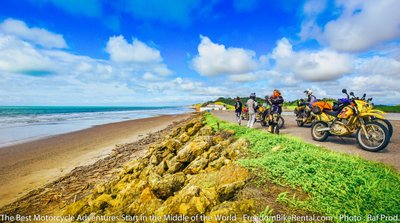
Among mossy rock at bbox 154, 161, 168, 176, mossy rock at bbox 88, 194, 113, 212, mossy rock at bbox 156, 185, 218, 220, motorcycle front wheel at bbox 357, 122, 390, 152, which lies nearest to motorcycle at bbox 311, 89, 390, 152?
motorcycle front wheel at bbox 357, 122, 390, 152

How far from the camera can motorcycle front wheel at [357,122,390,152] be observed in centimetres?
621

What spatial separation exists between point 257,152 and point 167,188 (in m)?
2.66

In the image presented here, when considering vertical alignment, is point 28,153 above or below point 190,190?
below

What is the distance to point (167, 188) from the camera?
13.9 ft

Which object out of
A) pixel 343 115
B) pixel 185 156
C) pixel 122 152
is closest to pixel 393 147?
pixel 343 115

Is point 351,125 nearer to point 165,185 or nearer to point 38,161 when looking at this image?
point 165,185

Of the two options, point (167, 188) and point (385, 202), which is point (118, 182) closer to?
point (167, 188)

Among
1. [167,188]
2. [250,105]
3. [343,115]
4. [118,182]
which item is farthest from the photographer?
[250,105]

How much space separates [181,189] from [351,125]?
23.0 feet

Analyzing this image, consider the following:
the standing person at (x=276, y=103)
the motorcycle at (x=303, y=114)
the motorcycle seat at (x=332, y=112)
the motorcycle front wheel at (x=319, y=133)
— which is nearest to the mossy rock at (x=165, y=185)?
the motorcycle front wheel at (x=319, y=133)

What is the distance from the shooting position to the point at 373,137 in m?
6.55

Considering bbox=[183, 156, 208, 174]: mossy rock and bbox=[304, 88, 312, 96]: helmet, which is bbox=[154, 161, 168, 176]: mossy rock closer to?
bbox=[183, 156, 208, 174]: mossy rock

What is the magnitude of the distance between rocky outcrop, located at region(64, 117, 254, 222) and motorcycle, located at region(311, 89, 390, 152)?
4.10m

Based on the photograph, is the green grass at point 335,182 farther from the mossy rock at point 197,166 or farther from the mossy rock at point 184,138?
the mossy rock at point 184,138
